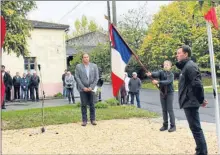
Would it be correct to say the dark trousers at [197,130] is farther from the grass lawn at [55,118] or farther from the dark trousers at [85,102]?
the grass lawn at [55,118]

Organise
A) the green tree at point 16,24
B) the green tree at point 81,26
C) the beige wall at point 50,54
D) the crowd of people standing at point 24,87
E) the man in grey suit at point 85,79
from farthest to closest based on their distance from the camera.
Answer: the green tree at point 81,26 < the beige wall at point 50,54 < the crowd of people standing at point 24,87 < the green tree at point 16,24 < the man in grey suit at point 85,79

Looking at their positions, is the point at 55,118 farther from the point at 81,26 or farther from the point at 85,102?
the point at 81,26

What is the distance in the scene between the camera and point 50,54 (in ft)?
87.4

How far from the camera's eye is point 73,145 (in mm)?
7879

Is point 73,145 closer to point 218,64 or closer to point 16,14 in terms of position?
point 16,14

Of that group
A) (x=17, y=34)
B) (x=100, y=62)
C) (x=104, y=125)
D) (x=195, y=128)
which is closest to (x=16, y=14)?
(x=17, y=34)

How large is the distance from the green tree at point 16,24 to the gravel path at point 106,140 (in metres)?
3.71

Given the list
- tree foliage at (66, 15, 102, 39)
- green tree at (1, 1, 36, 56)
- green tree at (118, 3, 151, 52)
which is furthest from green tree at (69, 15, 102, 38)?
green tree at (1, 1, 36, 56)

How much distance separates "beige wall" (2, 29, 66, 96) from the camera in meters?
26.2

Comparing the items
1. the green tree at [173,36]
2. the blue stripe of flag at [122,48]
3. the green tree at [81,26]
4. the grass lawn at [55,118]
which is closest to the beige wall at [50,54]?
the green tree at [173,36]

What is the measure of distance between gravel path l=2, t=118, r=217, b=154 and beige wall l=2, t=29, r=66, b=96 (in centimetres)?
1605

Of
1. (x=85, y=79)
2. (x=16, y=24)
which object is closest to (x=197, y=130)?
(x=85, y=79)

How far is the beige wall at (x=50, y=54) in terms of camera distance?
2619 cm

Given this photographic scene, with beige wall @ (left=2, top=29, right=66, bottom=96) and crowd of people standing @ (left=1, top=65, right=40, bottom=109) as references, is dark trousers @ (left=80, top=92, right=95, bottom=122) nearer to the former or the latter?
crowd of people standing @ (left=1, top=65, right=40, bottom=109)
